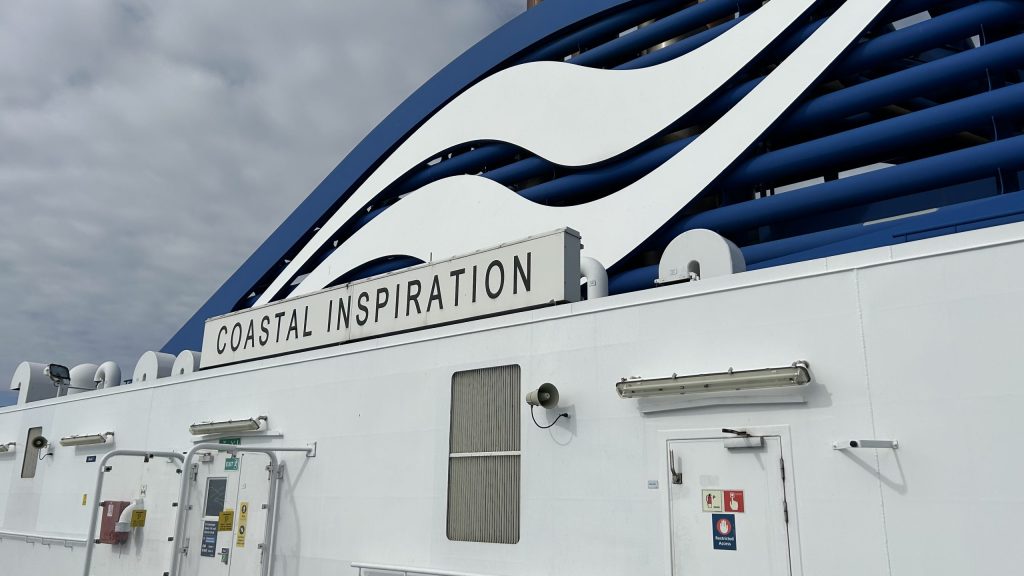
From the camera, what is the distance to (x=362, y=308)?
11.7m

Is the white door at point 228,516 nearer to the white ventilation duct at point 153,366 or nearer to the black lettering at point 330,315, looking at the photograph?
the black lettering at point 330,315

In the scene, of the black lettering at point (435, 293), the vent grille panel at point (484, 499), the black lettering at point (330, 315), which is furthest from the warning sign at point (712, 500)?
the black lettering at point (330, 315)

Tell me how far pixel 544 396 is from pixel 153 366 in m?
13.3

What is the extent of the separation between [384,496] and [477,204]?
13726 millimetres

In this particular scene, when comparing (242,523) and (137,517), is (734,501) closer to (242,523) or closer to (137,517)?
(242,523)

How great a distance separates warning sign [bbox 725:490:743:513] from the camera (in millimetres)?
6652

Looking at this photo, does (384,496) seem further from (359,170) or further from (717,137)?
(359,170)

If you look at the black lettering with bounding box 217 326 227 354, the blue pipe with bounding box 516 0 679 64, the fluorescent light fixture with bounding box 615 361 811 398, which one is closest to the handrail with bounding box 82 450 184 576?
the black lettering with bounding box 217 326 227 354

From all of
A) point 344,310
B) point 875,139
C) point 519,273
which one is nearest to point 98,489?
point 344,310

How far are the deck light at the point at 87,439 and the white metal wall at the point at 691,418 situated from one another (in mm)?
3374

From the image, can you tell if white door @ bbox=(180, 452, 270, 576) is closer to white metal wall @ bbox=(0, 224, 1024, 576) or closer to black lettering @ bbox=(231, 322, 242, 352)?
white metal wall @ bbox=(0, 224, 1024, 576)

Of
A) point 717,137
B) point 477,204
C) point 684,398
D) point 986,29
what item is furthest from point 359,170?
point 684,398

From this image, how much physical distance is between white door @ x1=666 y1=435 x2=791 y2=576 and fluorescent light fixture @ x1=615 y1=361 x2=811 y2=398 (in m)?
0.47

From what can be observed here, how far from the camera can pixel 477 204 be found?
22375 millimetres
